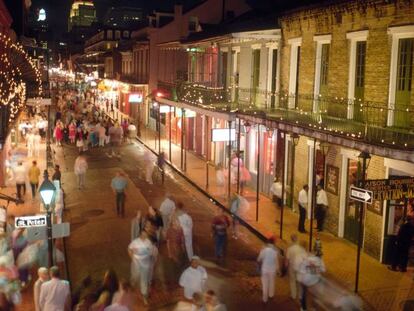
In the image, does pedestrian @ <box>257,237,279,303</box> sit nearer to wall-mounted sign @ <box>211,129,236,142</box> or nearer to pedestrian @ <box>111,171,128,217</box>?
pedestrian @ <box>111,171,128,217</box>

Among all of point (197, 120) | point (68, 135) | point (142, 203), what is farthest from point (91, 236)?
point (68, 135)

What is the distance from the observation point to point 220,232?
550 inches

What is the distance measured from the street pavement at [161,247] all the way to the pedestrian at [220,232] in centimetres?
34

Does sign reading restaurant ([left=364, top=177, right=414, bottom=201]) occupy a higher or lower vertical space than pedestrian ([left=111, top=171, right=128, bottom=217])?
higher

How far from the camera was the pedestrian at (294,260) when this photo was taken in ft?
36.1

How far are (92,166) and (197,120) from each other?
23.3 feet

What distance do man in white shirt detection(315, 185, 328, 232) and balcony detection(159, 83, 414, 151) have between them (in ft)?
6.59

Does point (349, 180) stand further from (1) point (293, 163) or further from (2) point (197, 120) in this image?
(2) point (197, 120)

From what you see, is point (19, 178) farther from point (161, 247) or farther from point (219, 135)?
point (161, 247)

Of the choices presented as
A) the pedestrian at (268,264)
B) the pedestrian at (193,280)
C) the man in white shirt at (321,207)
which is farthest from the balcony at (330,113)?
the pedestrian at (193,280)

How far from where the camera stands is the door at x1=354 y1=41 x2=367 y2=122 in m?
15.6

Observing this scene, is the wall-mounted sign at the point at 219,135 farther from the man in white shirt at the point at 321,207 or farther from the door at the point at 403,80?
the door at the point at 403,80

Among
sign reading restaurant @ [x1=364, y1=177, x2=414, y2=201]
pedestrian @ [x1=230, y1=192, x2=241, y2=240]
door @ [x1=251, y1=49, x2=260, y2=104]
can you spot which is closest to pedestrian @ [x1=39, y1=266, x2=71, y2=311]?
sign reading restaurant @ [x1=364, y1=177, x2=414, y2=201]

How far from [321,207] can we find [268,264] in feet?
18.2
